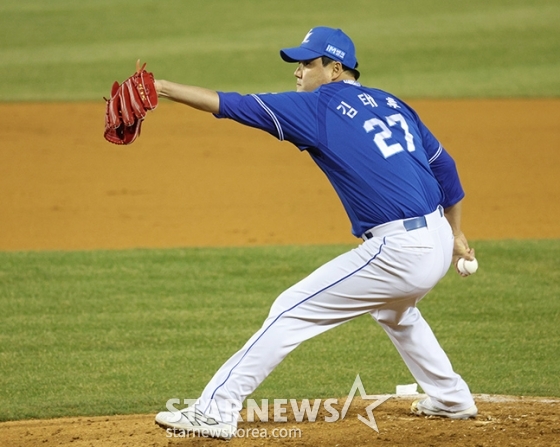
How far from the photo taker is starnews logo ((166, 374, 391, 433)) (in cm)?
480

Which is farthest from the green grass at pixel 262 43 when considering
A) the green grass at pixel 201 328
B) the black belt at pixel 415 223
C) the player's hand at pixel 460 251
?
the black belt at pixel 415 223

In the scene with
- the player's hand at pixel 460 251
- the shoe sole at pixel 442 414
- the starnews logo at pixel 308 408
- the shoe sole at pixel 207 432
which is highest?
the player's hand at pixel 460 251

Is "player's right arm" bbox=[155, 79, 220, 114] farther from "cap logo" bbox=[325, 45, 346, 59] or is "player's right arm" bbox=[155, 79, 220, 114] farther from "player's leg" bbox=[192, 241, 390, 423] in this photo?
"player's leg" bbox=[192, 241, 390, 423]

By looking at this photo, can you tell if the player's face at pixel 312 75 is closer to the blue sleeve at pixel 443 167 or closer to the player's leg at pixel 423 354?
the blue sleeve at pixel 443 167

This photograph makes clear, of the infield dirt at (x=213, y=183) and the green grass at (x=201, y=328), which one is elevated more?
the infield dirt at (x=213, y=183)

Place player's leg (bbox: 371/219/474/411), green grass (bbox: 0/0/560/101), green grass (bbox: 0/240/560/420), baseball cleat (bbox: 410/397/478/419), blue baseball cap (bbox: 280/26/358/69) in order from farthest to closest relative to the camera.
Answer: green grass (bbox: 0/0/560/101) < green grass (bbox: 0/240/560/420) < baseball cleat (bbox: 410/397/478/419) < player's leg (bbox: 371/219/474/411) < blue baseball cap (bbox: 280/26/358/69)

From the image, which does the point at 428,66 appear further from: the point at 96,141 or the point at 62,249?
the point at 62,249

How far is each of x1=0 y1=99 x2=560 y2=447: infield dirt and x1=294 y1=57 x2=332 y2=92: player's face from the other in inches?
66.6

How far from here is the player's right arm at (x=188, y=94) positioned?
13.3 feet

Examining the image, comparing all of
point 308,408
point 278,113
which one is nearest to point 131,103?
point 278,113

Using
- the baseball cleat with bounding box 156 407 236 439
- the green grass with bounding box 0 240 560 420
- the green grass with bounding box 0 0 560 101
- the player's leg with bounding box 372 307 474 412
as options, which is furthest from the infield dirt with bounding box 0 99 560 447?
the green grass with bounding box 0 0 560 101

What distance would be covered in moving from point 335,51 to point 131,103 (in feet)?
3.20

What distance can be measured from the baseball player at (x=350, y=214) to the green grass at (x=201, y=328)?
1243 mm

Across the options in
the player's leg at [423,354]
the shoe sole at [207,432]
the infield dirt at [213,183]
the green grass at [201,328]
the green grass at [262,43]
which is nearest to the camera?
the shoe sole at [207,432]
